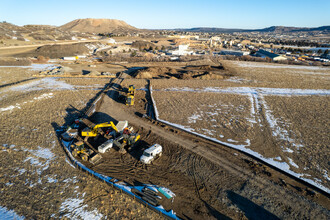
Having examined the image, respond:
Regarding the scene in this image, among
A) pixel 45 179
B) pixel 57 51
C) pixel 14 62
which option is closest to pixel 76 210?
pixel 45 179

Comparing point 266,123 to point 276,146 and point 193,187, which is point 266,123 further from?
point 193,187

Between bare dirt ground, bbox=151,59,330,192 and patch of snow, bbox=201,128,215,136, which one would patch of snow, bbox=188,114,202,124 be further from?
patch of snow, bbox=201,128,215,136

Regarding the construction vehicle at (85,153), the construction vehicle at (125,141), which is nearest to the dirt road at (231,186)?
the construction vehicle at (125,141)

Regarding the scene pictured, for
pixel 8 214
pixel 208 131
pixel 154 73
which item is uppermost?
pixel 154 73

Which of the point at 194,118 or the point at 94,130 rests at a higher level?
the point at 94,130

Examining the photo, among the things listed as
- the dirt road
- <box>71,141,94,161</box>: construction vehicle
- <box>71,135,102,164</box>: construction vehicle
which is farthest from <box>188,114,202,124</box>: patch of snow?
<box>71,141,94,161</box>: construction vehicle

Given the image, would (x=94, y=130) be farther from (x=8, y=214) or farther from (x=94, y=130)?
(x=8, y=214)

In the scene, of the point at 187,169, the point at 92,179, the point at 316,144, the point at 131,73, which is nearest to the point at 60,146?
the point at 92,179

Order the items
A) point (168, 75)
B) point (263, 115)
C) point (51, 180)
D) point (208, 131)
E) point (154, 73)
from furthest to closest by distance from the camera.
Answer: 1. point (168, 75)
2. point (154, 73)
3. point (263, 115)
4. point (208, 131)
5. point (51, 180)

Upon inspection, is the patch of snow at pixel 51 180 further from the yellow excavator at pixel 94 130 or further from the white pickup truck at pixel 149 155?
the white pickup truck at pixel 149 155
